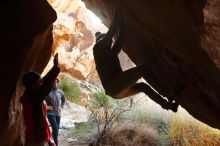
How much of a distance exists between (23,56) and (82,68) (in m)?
18.7

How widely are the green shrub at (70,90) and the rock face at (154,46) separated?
1132 cm

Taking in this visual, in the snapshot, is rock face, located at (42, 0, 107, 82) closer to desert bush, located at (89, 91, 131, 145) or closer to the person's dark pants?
desert bush, located at (89, 91, 131, 145)

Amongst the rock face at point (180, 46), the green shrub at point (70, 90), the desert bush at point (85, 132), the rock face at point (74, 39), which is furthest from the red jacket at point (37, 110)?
the rock face at point (74, 39)

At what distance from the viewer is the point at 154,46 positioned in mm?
5652

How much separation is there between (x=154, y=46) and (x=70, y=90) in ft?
49.8

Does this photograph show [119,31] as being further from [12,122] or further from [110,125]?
[110,125]

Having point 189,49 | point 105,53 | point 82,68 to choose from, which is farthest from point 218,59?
point 82,68

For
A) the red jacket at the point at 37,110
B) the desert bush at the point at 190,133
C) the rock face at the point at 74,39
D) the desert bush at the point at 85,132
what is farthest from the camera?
the rock face at the point at 74,39

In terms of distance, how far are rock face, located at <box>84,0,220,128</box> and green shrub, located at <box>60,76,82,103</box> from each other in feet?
42.1

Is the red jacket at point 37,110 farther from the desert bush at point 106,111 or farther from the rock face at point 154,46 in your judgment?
the desert bush at point 106,111

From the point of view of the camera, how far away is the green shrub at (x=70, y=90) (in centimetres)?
1976

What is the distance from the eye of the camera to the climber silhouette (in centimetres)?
573

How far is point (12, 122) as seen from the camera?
713 cm

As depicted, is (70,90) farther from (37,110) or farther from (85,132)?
(37,110)
